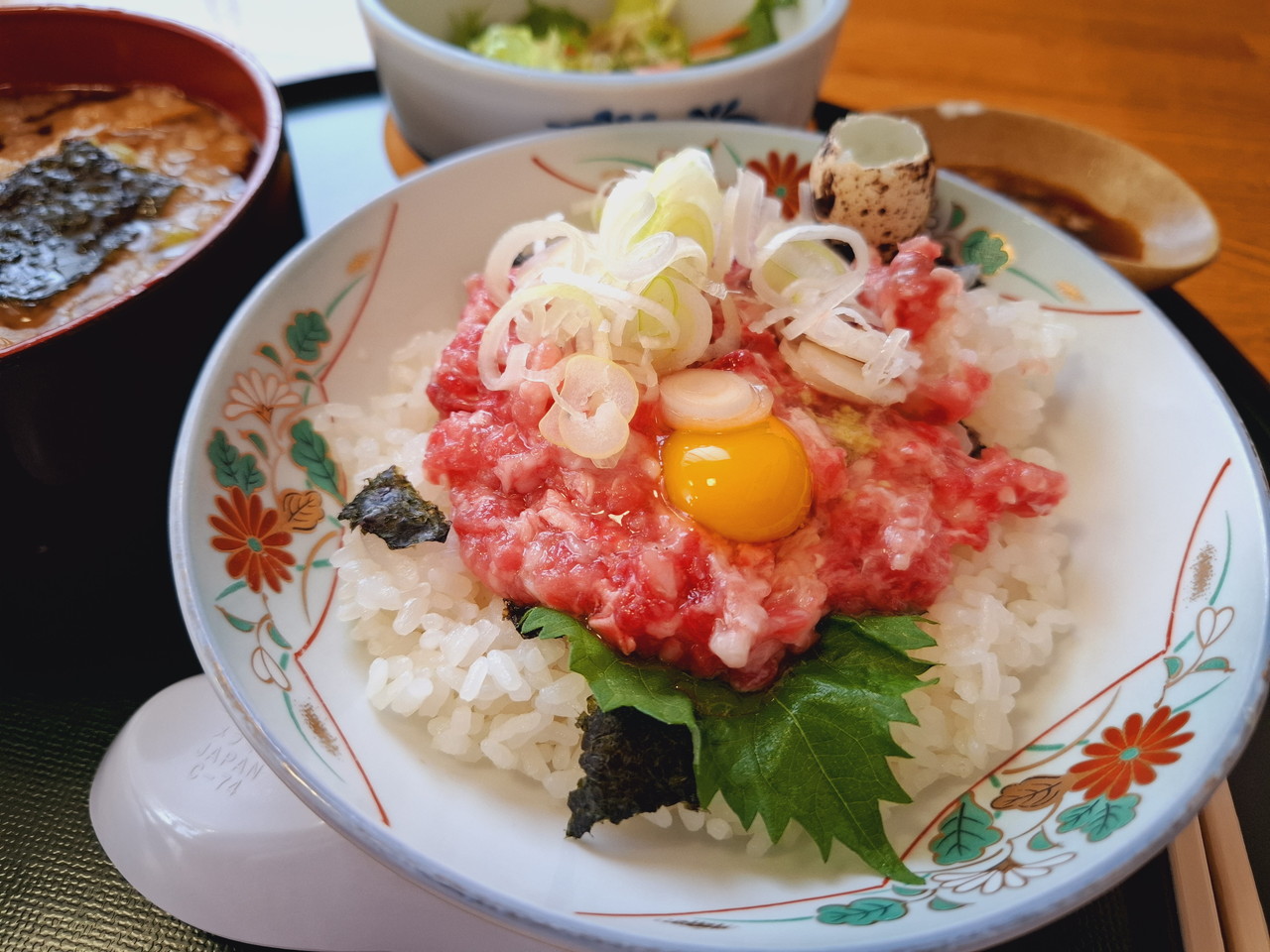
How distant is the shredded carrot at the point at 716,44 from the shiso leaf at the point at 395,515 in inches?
98.6

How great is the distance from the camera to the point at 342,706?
71.0 inches

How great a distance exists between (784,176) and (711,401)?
1.16 m

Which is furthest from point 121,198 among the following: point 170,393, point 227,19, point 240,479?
point 227,19

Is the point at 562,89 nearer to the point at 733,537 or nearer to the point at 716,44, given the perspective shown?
the point at 716,44

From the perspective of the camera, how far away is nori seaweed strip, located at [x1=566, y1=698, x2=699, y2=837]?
5.33 feet

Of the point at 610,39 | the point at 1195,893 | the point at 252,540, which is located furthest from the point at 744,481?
the point at 610,39

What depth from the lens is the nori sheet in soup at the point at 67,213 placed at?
7.14 feet

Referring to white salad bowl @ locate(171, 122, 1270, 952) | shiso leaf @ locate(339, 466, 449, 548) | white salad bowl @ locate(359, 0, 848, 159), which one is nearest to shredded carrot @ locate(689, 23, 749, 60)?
white salad bowl @ locate(359, 0, 848, 159)

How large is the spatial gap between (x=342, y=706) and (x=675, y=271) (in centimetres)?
119

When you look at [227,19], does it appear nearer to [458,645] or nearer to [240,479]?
[240,479]

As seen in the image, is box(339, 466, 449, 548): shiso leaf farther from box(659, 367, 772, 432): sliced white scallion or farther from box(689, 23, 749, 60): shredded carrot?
box(689, 23, 749, 60): shredded carrot

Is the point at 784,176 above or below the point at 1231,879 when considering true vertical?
above

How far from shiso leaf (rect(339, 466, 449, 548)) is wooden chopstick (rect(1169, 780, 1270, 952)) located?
1658 mm

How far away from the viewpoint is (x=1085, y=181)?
322cm
